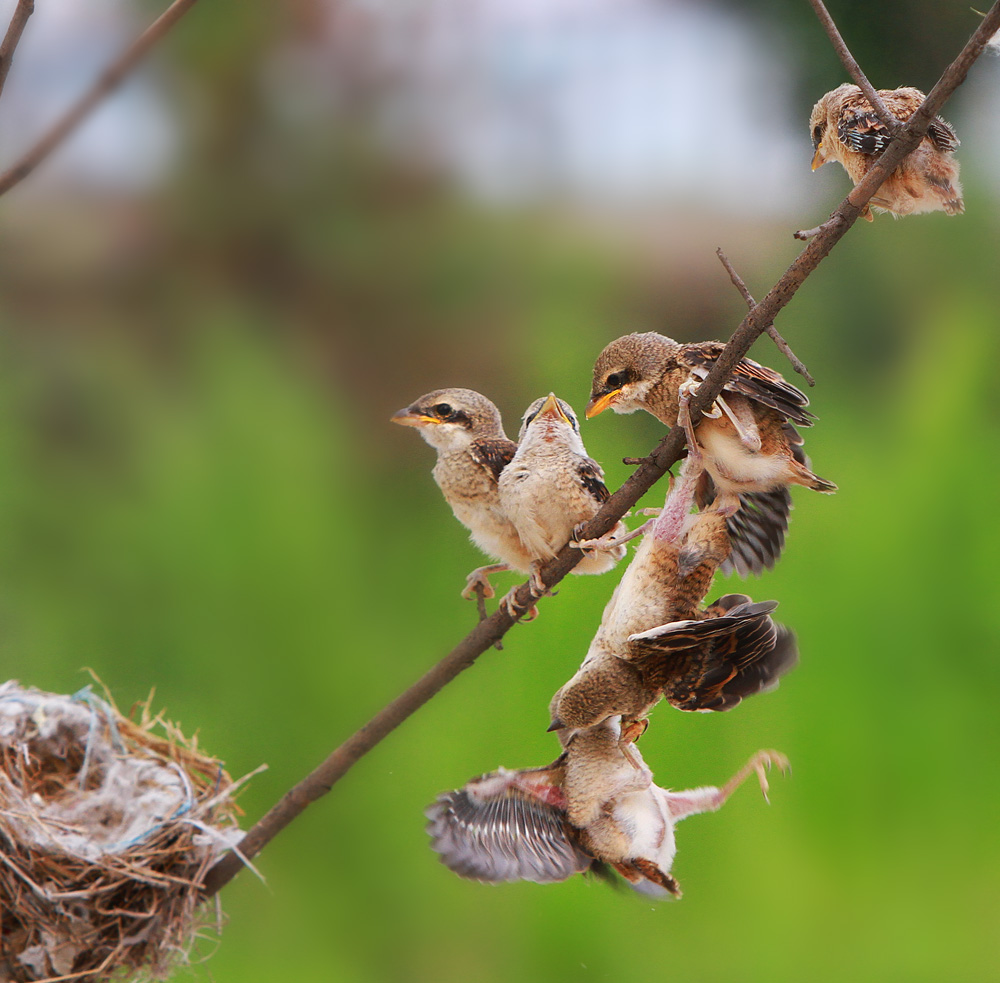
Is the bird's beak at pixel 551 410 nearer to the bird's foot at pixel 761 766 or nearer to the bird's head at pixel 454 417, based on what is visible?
the bird's head at pixel 454 417

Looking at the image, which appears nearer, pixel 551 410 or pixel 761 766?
pixel 761 766

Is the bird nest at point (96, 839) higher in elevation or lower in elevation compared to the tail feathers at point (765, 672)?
lower

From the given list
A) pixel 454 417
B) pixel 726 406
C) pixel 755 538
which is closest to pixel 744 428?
pixel 726 406

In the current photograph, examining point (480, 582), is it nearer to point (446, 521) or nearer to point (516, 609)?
point (516, 609)

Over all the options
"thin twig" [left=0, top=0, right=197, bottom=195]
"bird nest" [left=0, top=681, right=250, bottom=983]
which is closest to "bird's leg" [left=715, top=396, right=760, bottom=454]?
"thin twig" [left=0, top=0, right=197, bottom=195]

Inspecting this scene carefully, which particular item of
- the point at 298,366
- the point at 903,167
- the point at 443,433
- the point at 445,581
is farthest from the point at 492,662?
the point at 903,167

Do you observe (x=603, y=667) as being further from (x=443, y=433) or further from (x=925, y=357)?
(x=925, y=357)

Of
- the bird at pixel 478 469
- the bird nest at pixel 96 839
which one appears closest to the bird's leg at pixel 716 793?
the bird at pixel 478 469
